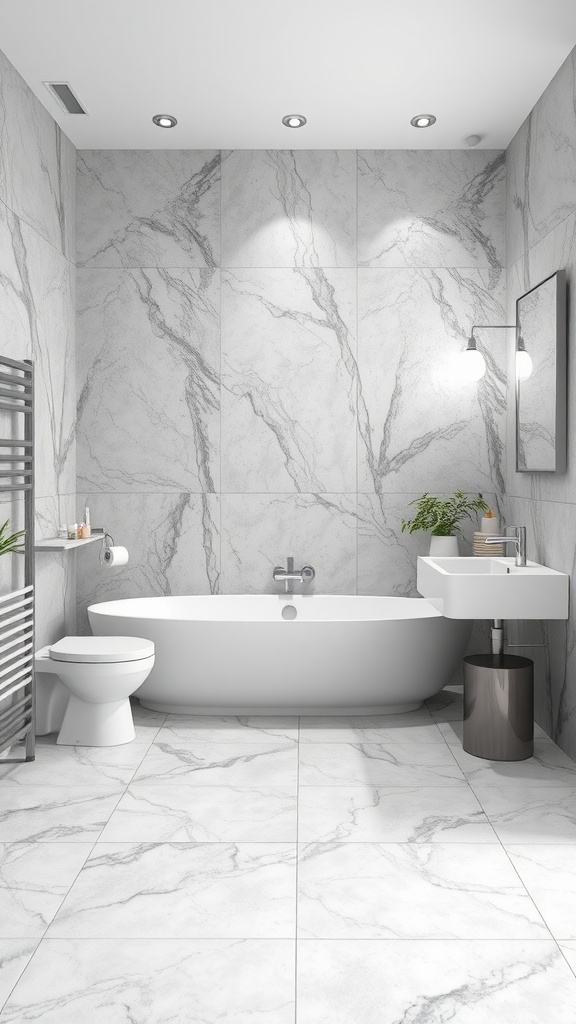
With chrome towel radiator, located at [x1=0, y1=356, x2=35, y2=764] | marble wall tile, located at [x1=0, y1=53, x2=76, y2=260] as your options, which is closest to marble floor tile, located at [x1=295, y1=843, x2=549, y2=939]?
chrome towel radiator, located at [x1=0, y1=356, x2=35, y2=764]

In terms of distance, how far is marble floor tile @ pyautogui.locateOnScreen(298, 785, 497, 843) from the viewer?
2762 mm

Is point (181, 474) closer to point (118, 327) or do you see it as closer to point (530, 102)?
point (118, 327)

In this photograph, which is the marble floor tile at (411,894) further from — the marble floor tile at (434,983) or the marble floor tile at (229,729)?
the marble floor tile at (229,729)

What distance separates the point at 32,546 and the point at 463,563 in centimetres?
201

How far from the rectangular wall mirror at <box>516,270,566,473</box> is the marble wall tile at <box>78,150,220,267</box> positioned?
1.79 meters

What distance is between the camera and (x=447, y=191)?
15.4ft

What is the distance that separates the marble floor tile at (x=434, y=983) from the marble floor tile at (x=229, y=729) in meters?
1.72

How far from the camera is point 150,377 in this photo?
187 inches

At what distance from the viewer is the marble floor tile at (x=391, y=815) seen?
276 centimetres

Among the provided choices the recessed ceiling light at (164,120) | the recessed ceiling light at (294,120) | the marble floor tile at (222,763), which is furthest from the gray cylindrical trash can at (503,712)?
the recessed ceiling light at (164,120)

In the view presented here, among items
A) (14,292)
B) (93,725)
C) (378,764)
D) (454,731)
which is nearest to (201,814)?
(378,764)

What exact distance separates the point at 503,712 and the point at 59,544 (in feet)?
7.07

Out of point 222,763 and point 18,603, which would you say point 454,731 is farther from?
point 18,603

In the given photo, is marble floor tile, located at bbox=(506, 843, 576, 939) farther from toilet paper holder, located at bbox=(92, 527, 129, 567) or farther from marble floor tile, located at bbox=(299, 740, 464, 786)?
toilet paper holder, located at bbox=(92, 527, 129, 567)
